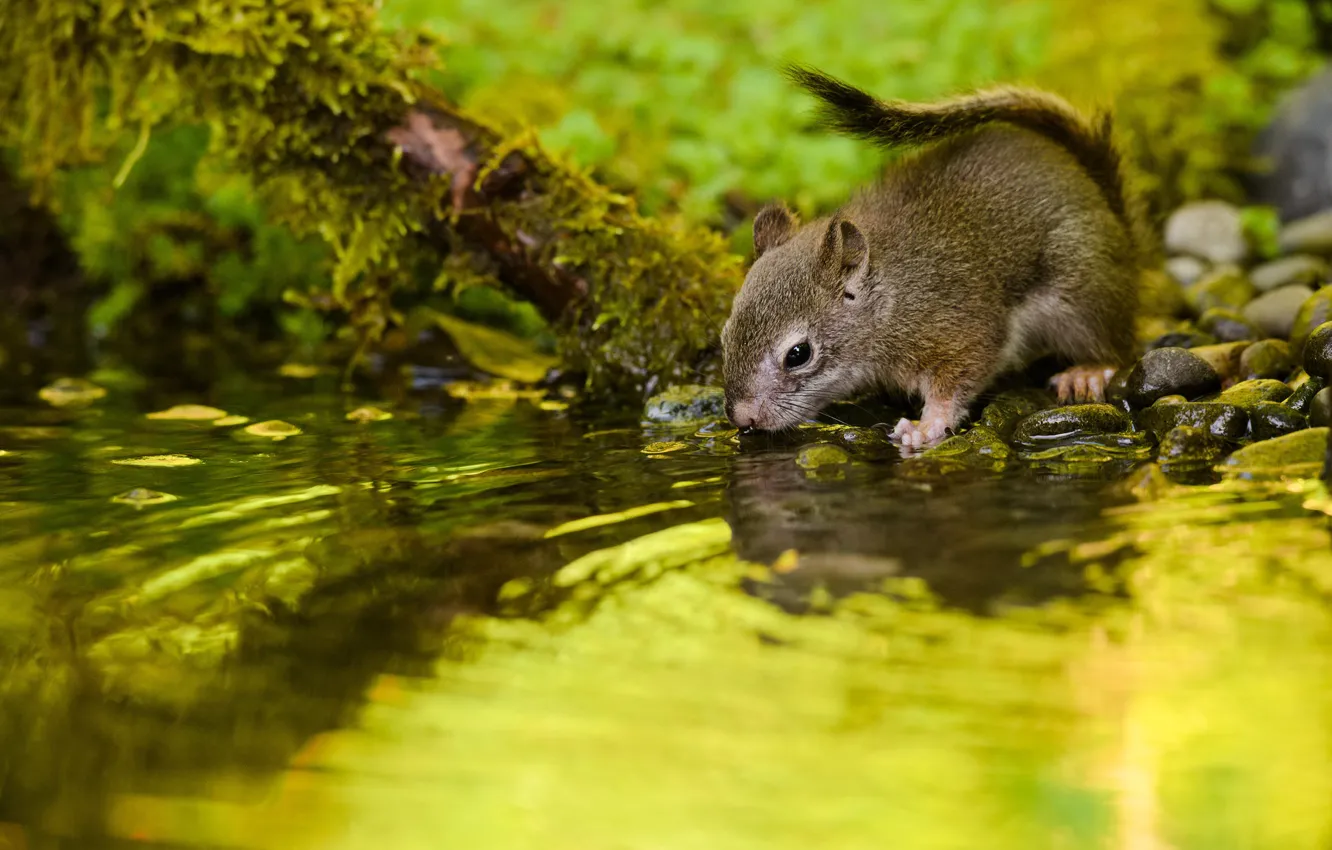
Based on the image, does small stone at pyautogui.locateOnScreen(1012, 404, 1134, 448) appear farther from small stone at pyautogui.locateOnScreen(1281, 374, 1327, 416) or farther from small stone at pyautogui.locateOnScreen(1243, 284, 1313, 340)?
small stone at pyautogui.locateOnScreen(1243, 284, 1313, 340)

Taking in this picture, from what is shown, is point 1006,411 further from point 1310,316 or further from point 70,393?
point 70,393

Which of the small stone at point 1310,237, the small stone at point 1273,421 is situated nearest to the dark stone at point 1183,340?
the small stone at point 1273,421

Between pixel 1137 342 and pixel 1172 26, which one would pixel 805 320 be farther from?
pixel 1172 26

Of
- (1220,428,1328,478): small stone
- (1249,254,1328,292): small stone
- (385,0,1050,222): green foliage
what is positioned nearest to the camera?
(1220,428,1328,478): small stone

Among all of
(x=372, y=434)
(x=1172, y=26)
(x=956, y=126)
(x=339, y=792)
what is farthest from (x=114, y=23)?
(x=1172, y=26)

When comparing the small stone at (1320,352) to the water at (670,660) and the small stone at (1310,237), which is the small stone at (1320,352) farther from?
the small stone at (1310,237)

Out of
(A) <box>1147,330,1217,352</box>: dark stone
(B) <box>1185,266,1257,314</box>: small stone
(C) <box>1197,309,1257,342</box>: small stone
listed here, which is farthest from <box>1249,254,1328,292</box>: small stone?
(A) <box>1147,330,1217,352</box>: dark stone
